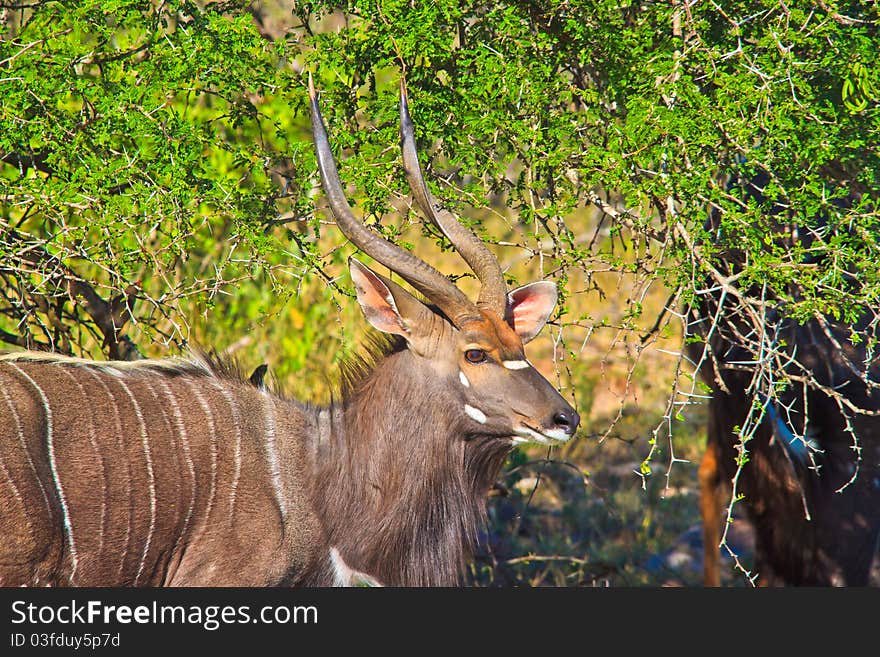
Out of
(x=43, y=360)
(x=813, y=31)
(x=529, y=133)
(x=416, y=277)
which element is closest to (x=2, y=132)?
(x=43, y=360)

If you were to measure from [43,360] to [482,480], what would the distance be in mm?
1105

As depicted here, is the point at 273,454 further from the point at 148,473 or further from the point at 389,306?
the point at 389,306

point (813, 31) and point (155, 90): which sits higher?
point (813, 31)

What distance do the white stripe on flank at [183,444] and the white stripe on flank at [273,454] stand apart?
193mm

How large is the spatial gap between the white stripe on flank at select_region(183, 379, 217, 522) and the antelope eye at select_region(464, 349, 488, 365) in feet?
2.08

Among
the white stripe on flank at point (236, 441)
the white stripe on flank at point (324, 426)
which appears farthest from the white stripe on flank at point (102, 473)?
the white stripe on flank at point (324, 426)

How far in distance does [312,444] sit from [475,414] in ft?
1.41

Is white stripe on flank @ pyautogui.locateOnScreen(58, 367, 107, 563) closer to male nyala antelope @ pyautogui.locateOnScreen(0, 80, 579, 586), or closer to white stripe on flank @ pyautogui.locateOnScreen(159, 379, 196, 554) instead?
male nyala antelope @ pyautogui.locateOnScreen(0, 80, 579, 586)

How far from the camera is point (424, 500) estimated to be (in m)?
2.83

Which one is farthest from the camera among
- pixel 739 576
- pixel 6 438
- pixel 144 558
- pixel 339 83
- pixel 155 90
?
pixel 739 576

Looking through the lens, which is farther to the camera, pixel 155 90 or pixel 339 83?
pixel 339 83

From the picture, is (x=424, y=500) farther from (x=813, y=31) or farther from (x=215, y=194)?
(x=813, y=31)

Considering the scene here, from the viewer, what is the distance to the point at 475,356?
276 centimetres

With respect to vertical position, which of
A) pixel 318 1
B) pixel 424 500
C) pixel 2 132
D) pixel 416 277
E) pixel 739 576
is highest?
pixel 318 1
